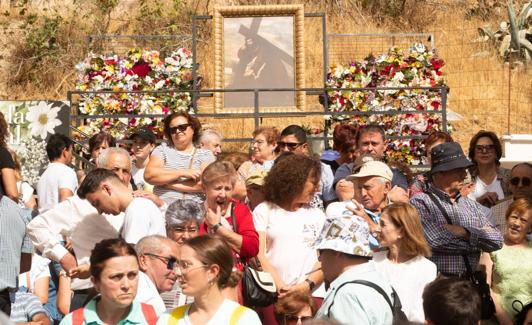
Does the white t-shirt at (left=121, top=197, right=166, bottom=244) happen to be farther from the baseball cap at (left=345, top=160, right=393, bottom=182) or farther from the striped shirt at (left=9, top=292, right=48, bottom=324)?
the baseball cap at (left=345, top=160, right=393, bottom=182)

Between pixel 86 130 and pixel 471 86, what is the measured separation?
923 cm

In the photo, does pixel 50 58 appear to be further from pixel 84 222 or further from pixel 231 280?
pixel 231 280

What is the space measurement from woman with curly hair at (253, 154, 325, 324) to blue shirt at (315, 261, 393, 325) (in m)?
1.68

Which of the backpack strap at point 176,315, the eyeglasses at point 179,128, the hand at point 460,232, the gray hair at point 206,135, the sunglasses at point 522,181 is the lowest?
the backpack strap at point 176,315

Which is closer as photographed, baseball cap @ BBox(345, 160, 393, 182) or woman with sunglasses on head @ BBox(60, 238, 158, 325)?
woman with sunglasses on head @ BBox(60, 238, 158, 325)

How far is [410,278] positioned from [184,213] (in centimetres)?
151

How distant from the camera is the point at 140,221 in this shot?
719 centimetres

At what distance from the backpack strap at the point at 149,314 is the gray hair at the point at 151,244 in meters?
0.73

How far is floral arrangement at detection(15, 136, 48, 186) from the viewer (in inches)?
462

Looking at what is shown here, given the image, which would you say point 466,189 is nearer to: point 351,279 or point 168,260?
point 168,260

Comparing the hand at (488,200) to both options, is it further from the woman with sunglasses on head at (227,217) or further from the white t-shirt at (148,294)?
the white t-shirt at (148,294)

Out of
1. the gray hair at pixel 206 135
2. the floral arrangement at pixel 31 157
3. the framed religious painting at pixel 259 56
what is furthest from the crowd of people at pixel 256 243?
the framed religious painting at pixel 259 56

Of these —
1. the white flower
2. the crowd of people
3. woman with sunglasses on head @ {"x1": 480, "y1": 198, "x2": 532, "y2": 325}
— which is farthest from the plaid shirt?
the white flower

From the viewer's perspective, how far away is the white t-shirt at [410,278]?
6801mm
